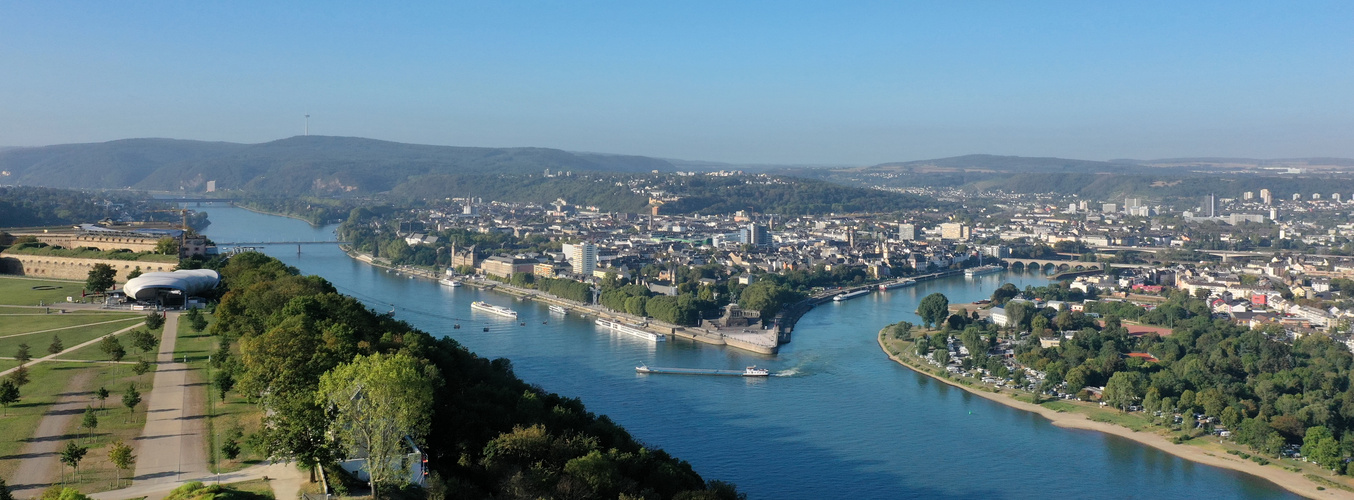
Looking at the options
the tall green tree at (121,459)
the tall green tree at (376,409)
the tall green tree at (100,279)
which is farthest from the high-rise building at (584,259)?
the tall green tree at (121,459)

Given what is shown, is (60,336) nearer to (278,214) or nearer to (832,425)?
(832,425)

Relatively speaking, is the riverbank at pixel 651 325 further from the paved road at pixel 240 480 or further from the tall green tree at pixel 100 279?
the paved road at pixel 240 480

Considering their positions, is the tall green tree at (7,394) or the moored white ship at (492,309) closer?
the tall green tree at (7,394)

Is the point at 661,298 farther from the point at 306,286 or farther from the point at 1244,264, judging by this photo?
the point at 1244,264

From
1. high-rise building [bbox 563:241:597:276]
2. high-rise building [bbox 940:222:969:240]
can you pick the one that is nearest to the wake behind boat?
high-rise building [bbox 563:241:597:276]

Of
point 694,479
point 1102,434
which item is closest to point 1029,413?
point 1102,434
